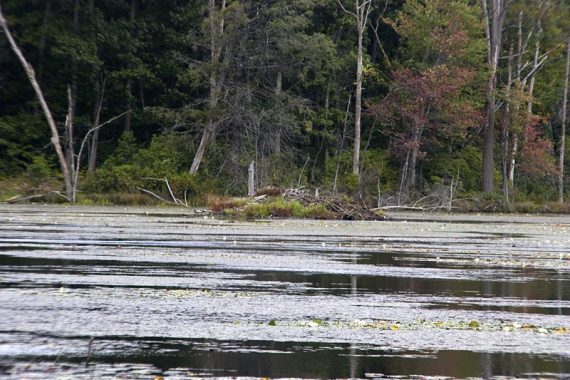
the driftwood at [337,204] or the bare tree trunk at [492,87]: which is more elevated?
the bare tree trunk at [492,87]

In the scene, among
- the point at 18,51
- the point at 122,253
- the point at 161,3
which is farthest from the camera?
the point at 161,3

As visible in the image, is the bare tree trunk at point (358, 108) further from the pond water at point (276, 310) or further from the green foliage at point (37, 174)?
the pond water at point (276, 310)

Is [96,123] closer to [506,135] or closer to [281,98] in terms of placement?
[281,98]

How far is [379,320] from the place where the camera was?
33.5 feet

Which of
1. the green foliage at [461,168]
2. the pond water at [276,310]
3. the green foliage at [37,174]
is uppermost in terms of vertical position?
the green foliage at [461,168]

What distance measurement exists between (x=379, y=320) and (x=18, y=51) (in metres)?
39.6

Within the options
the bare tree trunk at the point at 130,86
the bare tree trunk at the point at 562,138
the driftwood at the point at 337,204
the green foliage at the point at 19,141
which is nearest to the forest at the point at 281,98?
the green foliage at the point at 19,141

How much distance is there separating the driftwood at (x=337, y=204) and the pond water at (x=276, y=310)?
1462 cm

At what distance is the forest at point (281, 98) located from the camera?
50.0 metres

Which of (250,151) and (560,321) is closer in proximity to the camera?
(560,321)

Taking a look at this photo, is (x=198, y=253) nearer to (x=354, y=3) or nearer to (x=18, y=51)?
(x=18, y=51)

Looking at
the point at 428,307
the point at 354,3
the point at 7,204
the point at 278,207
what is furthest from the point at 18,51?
the point at 428,307

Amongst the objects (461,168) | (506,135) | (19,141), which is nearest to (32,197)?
(19,141)

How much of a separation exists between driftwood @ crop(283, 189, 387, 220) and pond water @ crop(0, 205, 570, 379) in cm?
1462
